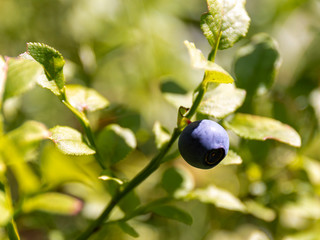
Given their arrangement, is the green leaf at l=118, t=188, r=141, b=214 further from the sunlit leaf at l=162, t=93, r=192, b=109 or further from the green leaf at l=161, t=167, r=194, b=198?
the sunlit leaf at l=162, t=93, r=192, b=109

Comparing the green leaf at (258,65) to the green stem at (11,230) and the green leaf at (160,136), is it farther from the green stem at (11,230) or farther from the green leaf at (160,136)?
the green stem at (11,230)

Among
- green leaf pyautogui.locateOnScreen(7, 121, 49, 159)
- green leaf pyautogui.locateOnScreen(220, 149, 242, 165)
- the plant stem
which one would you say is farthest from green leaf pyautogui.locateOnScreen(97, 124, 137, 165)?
green leaf pyautogui.locateOnScreen(7, 121, 49, 159)

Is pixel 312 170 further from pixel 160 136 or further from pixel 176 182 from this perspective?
pixel 160 136

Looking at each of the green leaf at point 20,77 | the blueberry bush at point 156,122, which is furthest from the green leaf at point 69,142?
the green leaf at point 20,77

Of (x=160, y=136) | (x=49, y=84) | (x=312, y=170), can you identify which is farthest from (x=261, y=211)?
(x=49, y=84)

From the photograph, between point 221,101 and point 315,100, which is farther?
point 315,100

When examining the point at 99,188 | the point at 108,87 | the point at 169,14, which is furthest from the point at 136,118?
the point at 169,14

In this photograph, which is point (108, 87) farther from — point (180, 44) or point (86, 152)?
point (86, 152)
